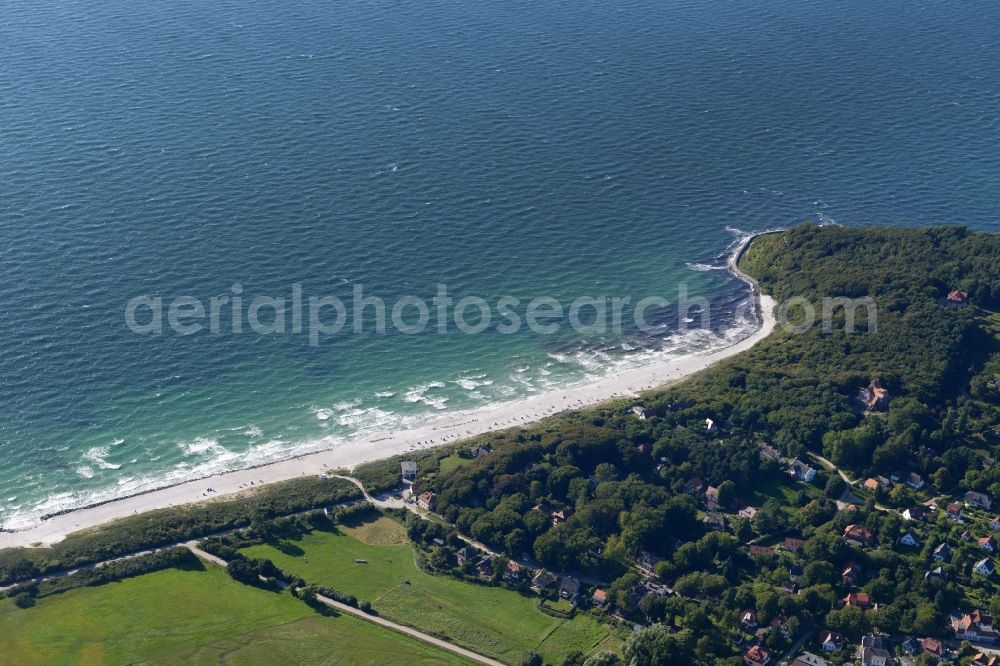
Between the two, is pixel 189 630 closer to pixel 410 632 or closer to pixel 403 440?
pixel 410 632

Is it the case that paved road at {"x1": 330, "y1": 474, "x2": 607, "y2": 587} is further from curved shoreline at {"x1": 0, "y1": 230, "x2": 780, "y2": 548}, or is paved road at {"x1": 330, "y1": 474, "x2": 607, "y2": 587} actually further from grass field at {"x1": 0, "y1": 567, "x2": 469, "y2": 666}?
grass field at {"x1": 0, "y1": 567, "x2": 469, "y2": 666}

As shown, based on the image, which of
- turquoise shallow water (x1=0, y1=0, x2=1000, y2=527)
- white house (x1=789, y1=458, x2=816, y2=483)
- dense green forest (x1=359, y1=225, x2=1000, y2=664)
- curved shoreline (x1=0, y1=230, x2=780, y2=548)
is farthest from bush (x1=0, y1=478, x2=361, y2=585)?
white house (x1=789, y1=458, x2=816, y2=483)

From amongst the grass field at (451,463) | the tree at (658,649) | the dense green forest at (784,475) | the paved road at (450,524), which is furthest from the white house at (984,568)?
the grass field at (451,463)

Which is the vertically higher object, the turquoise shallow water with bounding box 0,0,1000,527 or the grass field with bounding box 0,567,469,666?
the turquoise shallow water with bounding box 0,0,1000,527

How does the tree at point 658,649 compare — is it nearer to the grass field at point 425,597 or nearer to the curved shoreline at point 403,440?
the grass field at point 425,597

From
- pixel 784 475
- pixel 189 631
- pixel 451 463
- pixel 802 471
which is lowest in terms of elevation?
pixel 189 631

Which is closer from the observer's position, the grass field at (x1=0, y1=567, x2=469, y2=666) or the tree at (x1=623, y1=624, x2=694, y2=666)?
the tree at (x1=623, y1=624, x2=694, y2=666)

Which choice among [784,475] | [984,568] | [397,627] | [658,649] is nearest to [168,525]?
[397,627]

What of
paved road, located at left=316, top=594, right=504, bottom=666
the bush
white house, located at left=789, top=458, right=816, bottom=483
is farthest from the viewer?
white house, located at left=789, top=458, right=816, bottom=483
